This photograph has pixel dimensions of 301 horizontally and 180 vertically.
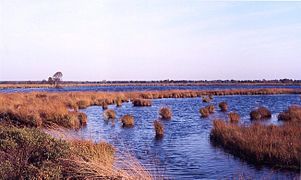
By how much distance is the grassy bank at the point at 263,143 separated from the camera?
14.0 m

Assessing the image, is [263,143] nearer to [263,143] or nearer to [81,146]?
[263,143]

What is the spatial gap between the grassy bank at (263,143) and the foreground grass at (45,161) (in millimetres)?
5985

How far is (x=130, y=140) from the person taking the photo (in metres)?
20.0

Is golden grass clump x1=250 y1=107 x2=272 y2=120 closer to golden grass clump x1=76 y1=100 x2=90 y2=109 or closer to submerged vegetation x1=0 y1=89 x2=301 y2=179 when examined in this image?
submerged vegetation x1=0 y1=89 x2=301 y2=179

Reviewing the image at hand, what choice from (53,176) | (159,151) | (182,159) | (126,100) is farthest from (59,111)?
(126,100)

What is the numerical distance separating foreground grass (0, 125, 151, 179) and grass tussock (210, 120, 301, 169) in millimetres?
5982

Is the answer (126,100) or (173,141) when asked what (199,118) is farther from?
(126,100)

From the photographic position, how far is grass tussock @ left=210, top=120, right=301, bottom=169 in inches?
552

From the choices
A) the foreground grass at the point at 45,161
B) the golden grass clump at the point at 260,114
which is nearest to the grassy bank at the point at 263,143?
the foreground grass at the point at 45,161

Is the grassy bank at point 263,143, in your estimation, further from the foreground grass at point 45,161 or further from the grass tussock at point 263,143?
the foreground grass at point 45,161

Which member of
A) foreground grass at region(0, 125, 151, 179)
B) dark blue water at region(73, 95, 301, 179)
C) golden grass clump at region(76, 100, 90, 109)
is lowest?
dark blue water at region(73, 95, 301, 179)

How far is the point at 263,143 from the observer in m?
15.5

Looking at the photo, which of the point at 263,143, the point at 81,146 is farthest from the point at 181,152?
the point at 81,146

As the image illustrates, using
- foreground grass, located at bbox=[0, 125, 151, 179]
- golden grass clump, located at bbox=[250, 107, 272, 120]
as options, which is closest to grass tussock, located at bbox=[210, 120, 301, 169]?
foreground grass, located at bbox=[0, 125, 151, 179]
